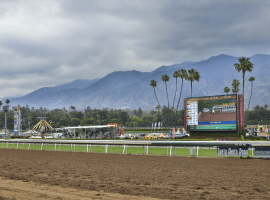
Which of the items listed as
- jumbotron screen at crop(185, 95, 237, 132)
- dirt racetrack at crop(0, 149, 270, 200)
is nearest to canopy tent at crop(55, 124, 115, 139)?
jumbotron screen at crop(185, 95, 237, 132)

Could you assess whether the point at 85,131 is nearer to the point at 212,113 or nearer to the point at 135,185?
the point at 212,113

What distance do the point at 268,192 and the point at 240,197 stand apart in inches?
52.5

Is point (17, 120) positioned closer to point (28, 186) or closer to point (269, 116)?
point (28, 186)

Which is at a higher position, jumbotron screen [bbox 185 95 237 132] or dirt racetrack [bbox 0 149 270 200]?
jumbotron screen [bbox 185 95 237 132]

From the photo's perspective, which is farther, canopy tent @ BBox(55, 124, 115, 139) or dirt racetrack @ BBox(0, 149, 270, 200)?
canopy tent @ BBox(55, 124, 115, 139)

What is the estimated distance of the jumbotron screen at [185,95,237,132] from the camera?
150 feet

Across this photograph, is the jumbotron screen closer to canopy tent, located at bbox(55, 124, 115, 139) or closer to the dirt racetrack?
canopy tent, located at bbox(55, 124, 115, 139)

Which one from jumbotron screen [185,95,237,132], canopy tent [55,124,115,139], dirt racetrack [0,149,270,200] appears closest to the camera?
dirt racetrack [0,149,270,200]

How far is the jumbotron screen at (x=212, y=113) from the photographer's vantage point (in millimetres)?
45781

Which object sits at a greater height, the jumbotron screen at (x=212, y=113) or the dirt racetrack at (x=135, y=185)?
the jumbotron screen at (x=212, y=113)

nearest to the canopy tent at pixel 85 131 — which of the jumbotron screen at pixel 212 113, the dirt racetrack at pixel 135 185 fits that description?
the jumbotron screen at pixel 212 113

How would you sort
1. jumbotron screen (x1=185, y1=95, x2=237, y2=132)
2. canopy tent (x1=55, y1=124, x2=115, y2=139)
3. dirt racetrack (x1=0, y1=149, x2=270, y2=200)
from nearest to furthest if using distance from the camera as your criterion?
dirt racetrack (x1=0, y1=149, x2=270, y2=200), jumbotron screen (x1=185, y1=95, x2=237, y2=132), canopy tent (x1=55, y1=124, x2=115, y2=139)

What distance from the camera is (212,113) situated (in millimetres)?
47250

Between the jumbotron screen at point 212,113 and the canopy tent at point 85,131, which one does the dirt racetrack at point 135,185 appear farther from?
the canopy tent at point 85,131
